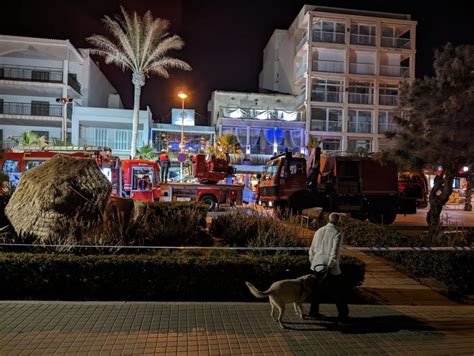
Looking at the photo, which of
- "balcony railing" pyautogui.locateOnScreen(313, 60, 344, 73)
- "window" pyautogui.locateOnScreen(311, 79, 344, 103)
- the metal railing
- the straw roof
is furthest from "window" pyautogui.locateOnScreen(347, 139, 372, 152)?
the straw roof

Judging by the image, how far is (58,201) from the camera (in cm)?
811

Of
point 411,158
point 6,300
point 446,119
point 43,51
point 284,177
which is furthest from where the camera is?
point 43,51

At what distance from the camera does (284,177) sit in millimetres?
17812

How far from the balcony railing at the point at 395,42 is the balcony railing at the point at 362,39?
1.55 meters

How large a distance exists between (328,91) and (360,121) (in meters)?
4.55

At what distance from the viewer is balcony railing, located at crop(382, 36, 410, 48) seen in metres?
41.3

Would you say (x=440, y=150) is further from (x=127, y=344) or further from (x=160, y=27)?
(x=160, y=27)

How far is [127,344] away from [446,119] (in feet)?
31.8

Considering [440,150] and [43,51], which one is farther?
[43,51]

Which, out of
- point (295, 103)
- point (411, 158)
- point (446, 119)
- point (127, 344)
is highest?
point (295, 103)

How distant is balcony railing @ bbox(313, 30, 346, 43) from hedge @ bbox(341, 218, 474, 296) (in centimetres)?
3205

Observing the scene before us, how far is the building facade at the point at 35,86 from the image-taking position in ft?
117

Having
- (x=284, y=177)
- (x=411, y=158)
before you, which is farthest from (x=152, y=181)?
(x=411, y=158)

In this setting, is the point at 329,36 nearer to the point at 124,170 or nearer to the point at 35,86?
the point at 124,170
